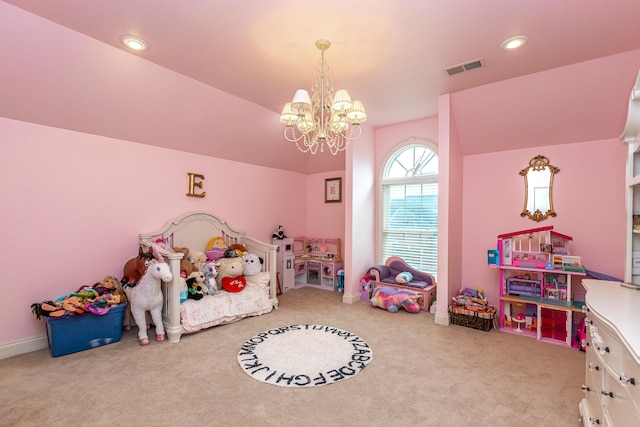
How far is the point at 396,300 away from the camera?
411cm

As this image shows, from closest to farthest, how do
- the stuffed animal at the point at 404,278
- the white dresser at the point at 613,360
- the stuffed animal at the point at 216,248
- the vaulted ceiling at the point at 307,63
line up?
1. the white dresser at the point at 613,360
2. the vaulted ceiling at the point at 307,63
3. the stuffed animal at the point at 216,248
4. the stuffed animal at the point at 404,278

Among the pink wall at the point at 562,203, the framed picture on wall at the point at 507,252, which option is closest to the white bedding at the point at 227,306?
the pink wall at the point at 562,203

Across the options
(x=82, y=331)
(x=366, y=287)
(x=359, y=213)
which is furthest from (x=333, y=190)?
(x=82, y=331)

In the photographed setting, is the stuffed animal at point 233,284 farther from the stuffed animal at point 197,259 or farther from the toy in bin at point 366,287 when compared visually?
the toy in bin at point 366,287

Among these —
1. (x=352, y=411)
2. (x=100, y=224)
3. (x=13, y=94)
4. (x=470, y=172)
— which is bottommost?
(x=352, y=411)

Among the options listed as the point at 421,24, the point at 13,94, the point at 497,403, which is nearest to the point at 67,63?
the point at 13,94

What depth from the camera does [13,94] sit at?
2.69 metres

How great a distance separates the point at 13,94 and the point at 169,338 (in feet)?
8.58

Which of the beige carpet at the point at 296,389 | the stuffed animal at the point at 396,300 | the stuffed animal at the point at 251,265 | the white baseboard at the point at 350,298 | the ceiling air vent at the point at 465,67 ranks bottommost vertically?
the beige carpet at the point at 296,389

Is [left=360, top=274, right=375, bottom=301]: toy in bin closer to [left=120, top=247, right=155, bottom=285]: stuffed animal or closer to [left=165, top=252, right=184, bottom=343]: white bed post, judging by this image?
[left=165, top=252, right=184, bottom=343]: white bed post

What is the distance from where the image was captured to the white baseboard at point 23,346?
A: 2752 mm

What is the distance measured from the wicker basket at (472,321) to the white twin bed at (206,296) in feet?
7.40

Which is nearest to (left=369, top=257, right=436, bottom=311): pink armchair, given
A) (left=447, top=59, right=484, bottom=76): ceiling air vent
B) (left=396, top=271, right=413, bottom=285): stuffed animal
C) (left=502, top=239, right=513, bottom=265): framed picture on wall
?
(left=396, top=271, right=413, bottom=285): stuffed animal

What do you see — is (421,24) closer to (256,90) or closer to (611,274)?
(256,90)
